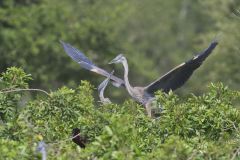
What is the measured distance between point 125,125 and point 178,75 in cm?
473

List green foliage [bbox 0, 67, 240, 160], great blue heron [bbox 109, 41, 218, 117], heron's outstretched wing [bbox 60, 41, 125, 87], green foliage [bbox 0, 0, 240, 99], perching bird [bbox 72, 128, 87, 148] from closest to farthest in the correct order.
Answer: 1. green foliage [bbox 0, 67, 240, 160]
2. perching bird [bbox 72, 128, 87, 148]
3. great blue heron [bbox 109, 41, 218, 117]
4. heron's outstretched wing [bbox 60, 41, 125, 87]
5. green foliage [bbox 0, 0, 240, 99]

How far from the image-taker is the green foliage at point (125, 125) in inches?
305

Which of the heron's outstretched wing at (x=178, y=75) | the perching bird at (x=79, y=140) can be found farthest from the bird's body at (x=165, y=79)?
the perching bird at (x=79, y=140)

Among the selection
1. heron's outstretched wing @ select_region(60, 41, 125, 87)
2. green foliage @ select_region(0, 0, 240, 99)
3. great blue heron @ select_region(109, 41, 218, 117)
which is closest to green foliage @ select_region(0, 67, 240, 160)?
great blue heron @ select_region(109, 41, 218, 117)

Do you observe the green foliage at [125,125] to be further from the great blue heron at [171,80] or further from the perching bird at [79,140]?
the great blue heron at [171,80]

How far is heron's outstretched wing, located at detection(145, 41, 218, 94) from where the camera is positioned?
11.9 metres

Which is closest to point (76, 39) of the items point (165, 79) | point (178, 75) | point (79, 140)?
point (178, 75)

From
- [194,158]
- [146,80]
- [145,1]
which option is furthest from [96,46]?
[194,158]

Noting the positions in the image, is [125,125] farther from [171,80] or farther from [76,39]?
[76,39]

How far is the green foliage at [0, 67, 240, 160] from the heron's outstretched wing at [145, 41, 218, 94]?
7.62 ft

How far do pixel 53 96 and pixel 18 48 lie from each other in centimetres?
2210

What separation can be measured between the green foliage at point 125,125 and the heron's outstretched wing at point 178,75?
2.32 m

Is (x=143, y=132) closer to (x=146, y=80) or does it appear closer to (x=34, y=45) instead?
(x=34, y=45)

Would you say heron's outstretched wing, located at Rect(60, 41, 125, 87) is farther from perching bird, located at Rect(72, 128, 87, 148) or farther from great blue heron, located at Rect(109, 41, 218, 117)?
perching bird, located at Rect(72, 128, 87, 148)
